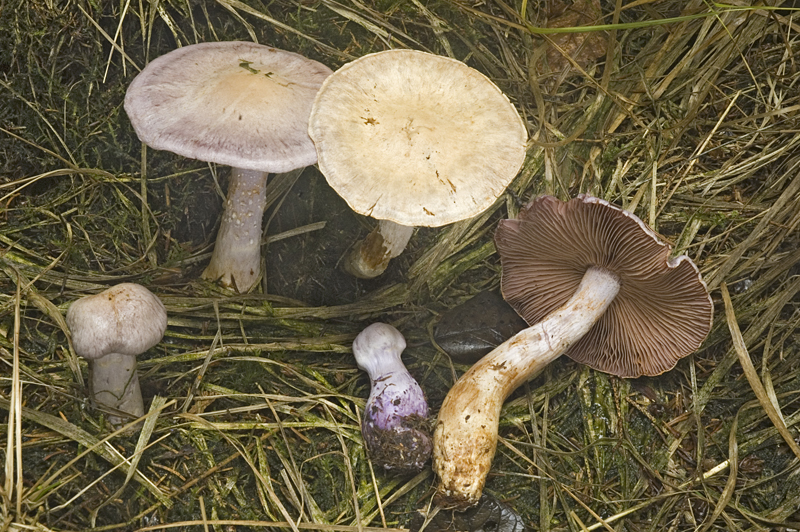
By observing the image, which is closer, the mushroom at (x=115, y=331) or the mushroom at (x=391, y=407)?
the mushroom at (x=115, y=331)

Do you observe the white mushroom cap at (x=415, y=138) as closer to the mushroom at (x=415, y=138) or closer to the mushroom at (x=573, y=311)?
the mushroom at (x=415, y=138)

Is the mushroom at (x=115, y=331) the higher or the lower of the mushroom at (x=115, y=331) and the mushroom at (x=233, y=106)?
the lower

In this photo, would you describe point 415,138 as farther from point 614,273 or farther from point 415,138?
point 614,273

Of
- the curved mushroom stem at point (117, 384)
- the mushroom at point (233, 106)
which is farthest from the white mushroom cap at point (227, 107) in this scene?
the curved mushroom stem at point (117, 384)

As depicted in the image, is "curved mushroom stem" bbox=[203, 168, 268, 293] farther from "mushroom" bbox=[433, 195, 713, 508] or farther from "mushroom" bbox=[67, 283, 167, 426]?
"mushroom" bbox=[433, 195, 713, 508]

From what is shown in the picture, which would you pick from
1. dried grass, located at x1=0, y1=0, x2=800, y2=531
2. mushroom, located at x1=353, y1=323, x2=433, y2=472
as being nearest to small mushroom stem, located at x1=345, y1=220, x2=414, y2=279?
dried grass, located at x1=0, y1=0, x2=800, y2=531

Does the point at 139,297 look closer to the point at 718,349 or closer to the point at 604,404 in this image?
the point at 604,404

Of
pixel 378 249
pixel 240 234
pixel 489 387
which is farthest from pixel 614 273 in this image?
A: pixel 240 234
